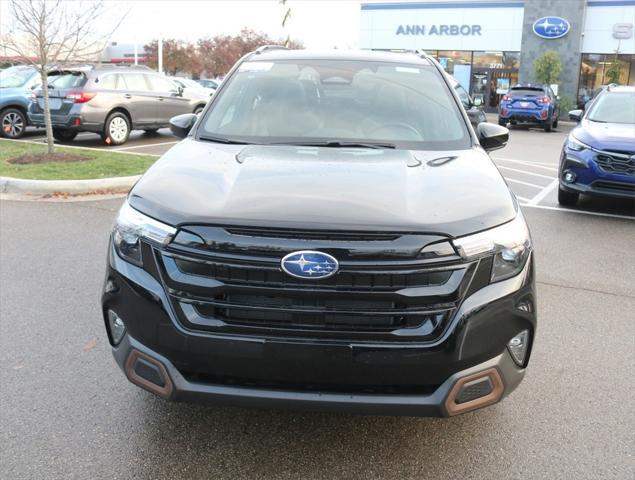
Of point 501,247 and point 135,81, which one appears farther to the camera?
point 135,81

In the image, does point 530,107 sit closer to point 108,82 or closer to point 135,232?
point 108,82

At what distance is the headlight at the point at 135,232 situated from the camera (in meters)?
2.57

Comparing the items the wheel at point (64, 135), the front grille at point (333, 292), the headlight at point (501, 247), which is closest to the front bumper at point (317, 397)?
the front grille at point (333, 292)

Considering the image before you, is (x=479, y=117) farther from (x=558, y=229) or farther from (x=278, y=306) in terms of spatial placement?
(x=278, y=306)

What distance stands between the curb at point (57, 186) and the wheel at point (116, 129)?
17.3 ft

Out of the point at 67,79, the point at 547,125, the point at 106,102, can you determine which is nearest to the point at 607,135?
the point at 106,102

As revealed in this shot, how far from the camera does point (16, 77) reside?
15.3m

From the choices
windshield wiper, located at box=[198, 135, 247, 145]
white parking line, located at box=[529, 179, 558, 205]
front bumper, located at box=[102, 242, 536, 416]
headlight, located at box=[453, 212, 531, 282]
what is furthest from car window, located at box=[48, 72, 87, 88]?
headlight, located at box=[453, 212, 531, 282]

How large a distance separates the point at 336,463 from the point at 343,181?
4.09 feet

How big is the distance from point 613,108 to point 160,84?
10.3 m

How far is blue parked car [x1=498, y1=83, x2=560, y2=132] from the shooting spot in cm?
2314

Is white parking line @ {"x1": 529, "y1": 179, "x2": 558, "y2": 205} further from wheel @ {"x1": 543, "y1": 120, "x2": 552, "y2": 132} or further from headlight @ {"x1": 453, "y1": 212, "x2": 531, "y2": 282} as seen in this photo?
wheel @ {"x1": 543, "y1": 120, "x2": 552, "y2": 132}

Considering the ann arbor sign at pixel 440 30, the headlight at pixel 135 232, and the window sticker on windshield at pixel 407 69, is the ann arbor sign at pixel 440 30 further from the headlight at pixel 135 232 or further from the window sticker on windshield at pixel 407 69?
the headlight at pixel 135 232

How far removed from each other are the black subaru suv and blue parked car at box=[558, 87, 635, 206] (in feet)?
18.2
